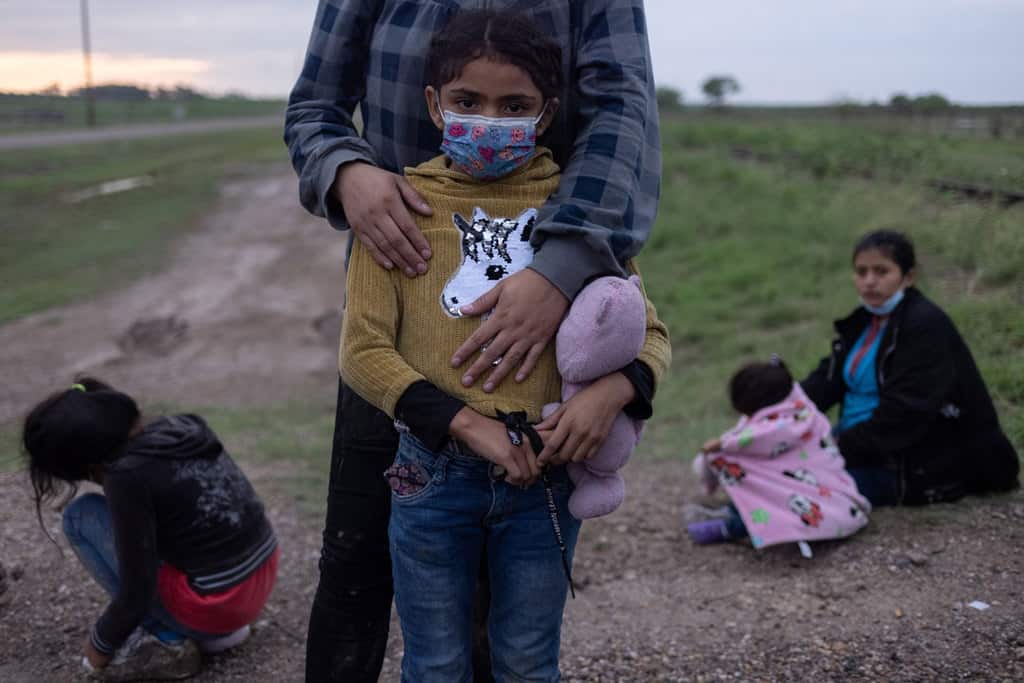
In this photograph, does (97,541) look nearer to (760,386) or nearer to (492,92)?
(492,92)

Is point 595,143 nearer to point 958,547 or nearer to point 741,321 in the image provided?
point 958,547

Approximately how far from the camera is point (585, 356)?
1981 millimetres

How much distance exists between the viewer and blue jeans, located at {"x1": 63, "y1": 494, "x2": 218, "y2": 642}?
3.13 metres

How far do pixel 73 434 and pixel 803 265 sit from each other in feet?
27.6

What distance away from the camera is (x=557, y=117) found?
2.30 metres

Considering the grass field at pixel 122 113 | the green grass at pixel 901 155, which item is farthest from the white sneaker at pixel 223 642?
the grass field at pixel 122 113

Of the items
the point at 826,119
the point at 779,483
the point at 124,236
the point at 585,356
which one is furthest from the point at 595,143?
the point at 826,119

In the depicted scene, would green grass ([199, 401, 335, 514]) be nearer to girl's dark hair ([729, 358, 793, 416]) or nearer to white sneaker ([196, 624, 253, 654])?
white sneaker ([196, 624, 253, 654])

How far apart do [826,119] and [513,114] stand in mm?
28988

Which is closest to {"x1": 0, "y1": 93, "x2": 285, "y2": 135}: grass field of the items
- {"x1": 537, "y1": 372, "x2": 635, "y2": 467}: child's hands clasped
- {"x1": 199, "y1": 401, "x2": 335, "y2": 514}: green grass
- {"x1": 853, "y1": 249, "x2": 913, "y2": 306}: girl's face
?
{"x1": 199, "y1": 401, "x2": 335, "y2": 514}: green grass

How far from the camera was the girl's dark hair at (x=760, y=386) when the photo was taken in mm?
4277

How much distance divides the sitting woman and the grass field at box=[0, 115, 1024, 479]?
676 millimetres

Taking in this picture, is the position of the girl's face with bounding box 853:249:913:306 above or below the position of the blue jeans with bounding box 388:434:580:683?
above

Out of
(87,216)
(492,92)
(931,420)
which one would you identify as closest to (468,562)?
(492,92)
